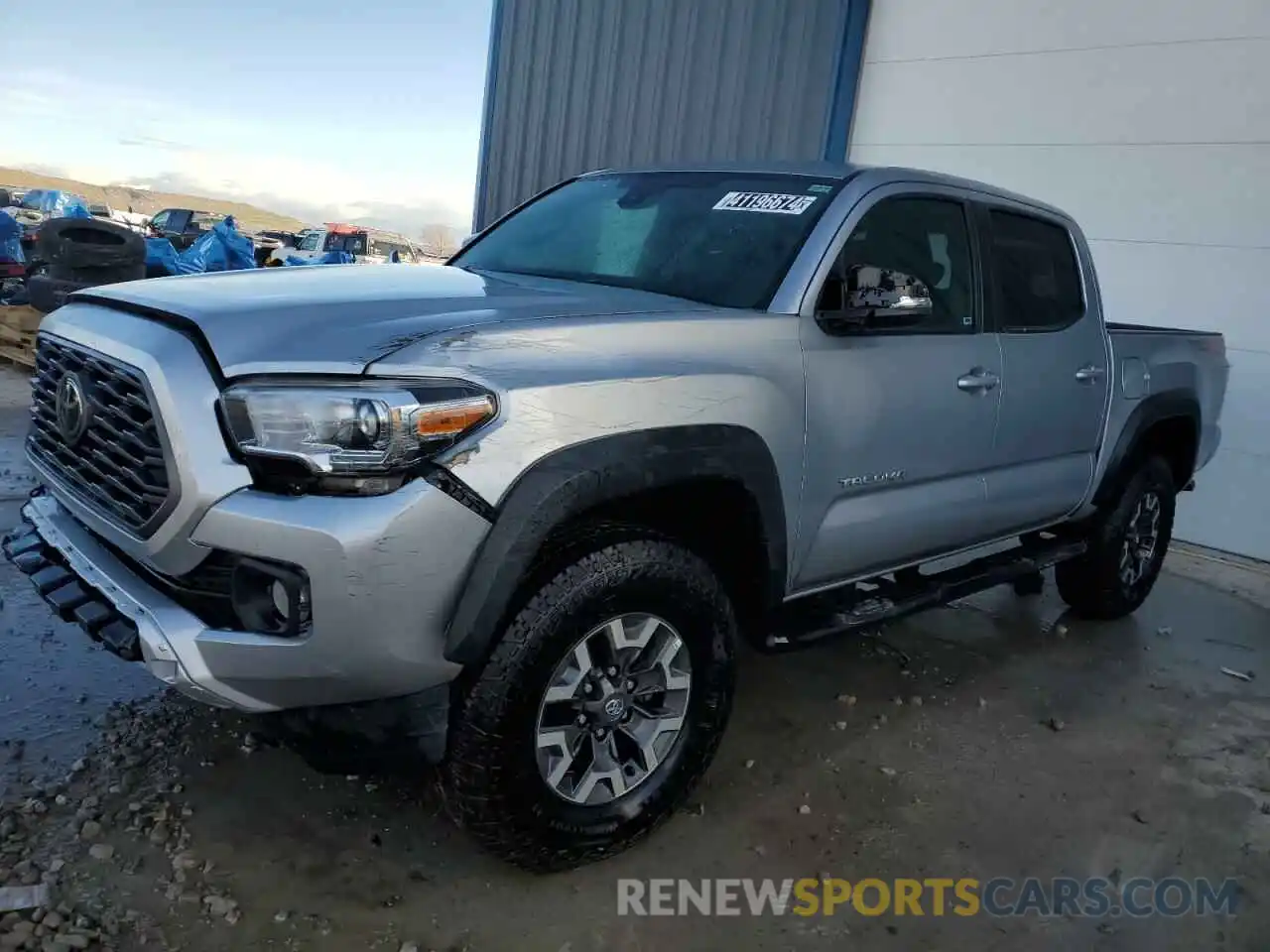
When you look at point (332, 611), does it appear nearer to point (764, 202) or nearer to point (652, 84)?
point (764, 202)

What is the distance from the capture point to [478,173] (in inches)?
384

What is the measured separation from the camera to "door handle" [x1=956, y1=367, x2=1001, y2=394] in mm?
3385

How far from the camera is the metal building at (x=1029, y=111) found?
21.4ft

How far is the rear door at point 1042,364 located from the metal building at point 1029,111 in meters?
2.89

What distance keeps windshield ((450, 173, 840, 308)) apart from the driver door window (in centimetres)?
17

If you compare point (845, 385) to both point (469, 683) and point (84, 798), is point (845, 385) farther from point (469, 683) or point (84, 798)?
point (84, 798)

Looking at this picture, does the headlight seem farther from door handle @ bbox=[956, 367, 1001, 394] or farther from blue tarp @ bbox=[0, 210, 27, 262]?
blue tarp @ bbox=[0, 210, 27, 262]

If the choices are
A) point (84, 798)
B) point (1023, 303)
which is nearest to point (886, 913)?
point (84, 798)

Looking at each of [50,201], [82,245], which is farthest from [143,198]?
[82,245]

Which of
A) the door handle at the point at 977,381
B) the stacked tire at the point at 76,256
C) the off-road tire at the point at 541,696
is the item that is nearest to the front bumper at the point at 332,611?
the off-road tire at the point at 541,696

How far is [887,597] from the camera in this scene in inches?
130

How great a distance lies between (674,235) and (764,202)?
0.99 ft

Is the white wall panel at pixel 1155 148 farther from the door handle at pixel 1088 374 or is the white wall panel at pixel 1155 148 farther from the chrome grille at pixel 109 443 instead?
the chrome grille at pixel 109 443

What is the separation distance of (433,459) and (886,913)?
1619 millimetres
